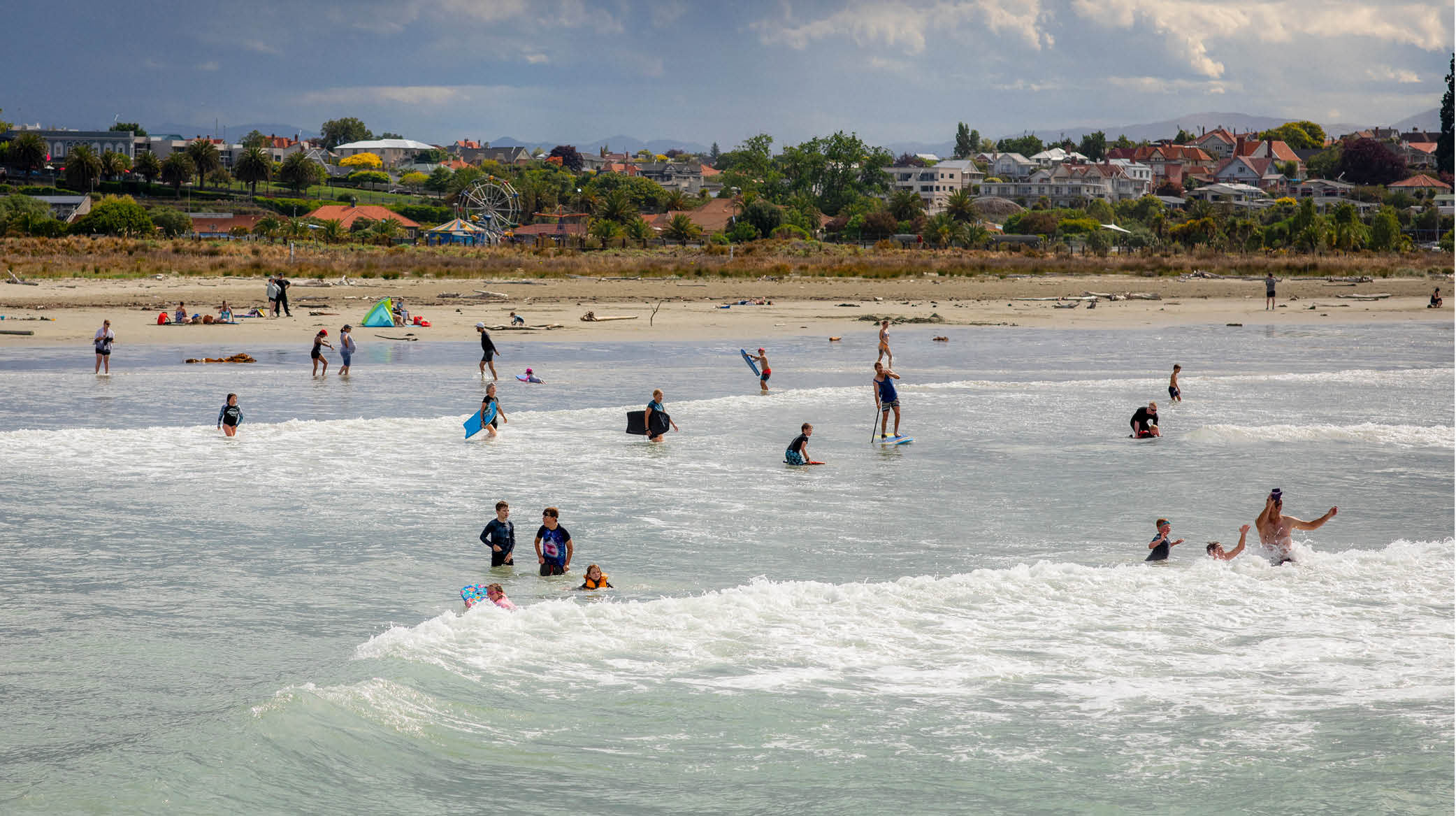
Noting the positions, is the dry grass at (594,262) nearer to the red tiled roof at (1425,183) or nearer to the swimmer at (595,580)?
the swimmer at (595,580)

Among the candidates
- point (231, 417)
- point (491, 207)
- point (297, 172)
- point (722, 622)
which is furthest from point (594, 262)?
point (297, 172)

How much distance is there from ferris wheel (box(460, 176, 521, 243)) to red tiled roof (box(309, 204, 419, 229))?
31.4 feet

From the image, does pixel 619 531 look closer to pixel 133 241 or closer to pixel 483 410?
pixel 483 410

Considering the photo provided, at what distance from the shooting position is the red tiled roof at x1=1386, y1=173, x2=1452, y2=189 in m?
157

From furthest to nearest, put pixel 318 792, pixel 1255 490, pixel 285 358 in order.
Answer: pixel 285 358 → pixel 1255 490 → pixel 318 792

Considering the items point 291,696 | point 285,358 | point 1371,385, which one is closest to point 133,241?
point 285,358

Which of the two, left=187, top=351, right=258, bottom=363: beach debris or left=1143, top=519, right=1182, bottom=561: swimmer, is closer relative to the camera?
left=1143, top=519, right=1182, bottom=561: swimmer

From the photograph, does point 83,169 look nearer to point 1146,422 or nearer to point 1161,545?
point 1146,422

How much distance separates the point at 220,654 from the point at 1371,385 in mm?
26245

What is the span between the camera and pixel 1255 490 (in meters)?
16.6

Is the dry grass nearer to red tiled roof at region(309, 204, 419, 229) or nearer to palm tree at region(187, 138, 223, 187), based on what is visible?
red tiled roof at region(309, 204, 419, 229)

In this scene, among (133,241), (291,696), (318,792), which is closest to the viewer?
(318,792)

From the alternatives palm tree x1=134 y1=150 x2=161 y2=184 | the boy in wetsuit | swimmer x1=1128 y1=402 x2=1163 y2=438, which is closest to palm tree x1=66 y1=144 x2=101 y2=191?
palm tree x1=134 y1=150 x2=161 y2=184

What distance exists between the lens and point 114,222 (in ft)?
285
